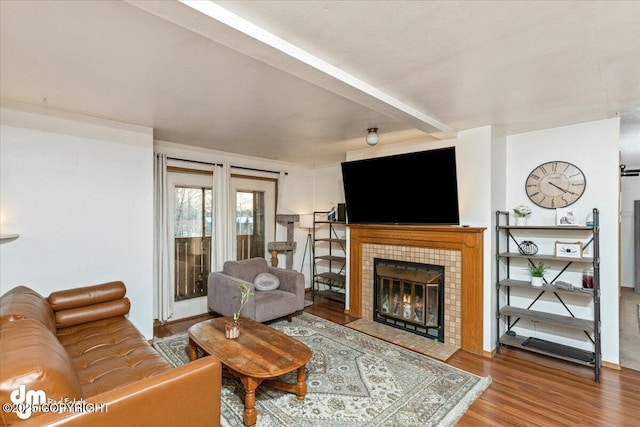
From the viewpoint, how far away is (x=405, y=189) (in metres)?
3.66

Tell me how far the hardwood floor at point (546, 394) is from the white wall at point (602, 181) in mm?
471

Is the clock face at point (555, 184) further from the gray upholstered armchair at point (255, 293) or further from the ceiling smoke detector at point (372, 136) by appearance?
the gray upholstered armchair at point (255, 293)

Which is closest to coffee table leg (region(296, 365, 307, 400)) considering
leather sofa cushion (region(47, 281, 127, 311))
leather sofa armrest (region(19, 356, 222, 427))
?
leather sofa armrest (region(19, 356, 222, 427))

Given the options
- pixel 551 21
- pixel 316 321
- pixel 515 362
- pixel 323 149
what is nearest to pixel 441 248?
pixel 515 362

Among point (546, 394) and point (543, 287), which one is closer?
point (546, 394)

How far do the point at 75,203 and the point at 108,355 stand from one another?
167 cm

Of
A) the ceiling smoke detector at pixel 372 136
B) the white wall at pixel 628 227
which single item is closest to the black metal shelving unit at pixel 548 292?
the ceiling smoke detector at pixel 372 136

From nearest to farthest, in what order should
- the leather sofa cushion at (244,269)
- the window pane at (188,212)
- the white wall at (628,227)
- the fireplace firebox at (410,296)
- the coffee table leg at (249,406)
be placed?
the coffee table leg at (249,406) → the fireplace firebox at (410,296) → the leather sofa cushion at (244,269) → the window pane at (188,212) → the white wall at (628,227)

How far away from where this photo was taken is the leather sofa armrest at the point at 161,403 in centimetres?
121

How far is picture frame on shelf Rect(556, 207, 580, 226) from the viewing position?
315 cm

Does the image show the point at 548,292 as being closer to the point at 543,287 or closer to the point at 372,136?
the point at 543,287

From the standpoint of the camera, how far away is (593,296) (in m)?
2.91

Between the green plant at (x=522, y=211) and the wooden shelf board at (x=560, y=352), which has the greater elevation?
the green plant at (x=522, y=211)

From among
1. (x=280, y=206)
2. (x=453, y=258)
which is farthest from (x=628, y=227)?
(x=280, y=206)
